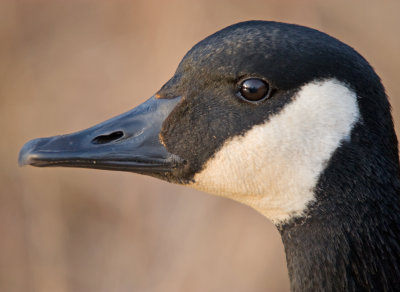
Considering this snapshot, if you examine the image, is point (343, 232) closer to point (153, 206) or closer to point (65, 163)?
point (65, 163)

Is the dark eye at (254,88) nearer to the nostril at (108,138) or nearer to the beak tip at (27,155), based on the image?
the nostril at (108,138)

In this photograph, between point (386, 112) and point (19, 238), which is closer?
point (386, 112)

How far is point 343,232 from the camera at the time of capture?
2.26m

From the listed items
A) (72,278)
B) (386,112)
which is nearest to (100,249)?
(72,278)

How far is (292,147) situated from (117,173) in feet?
12.1

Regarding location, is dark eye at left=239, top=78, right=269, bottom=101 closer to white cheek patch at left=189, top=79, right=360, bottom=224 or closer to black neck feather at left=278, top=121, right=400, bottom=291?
white cheek patch at left=189, top=79, right=360, bottom=224

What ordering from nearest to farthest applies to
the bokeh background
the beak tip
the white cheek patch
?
Result: the white cheek patch
the beak tip
the bokeh background

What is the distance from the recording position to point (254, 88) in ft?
7.65

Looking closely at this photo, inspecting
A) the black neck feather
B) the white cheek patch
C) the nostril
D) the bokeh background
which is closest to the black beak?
the nostril

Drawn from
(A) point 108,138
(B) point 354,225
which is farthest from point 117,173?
(B) point 354,225

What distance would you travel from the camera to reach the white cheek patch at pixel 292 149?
225 cm

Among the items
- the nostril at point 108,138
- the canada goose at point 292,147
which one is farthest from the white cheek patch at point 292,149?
the nostril at point 108,138

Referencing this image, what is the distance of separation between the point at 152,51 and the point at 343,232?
392 centimetres

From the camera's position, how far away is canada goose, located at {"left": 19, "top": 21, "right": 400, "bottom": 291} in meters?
2.25
